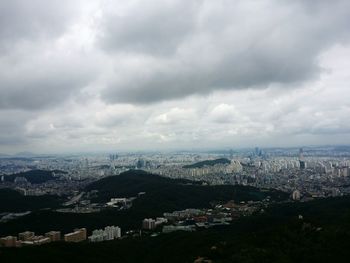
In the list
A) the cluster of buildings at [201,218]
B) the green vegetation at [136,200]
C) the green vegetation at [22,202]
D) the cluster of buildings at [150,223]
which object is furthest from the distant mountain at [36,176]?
the cluster of buildings at [150,223]

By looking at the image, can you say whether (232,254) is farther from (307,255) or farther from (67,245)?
(67,245)

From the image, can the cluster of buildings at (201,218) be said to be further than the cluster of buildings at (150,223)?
No

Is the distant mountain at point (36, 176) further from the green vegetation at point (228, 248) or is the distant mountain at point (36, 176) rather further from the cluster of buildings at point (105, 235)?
the green vegetation at point (228, 248)

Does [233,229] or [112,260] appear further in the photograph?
[233,229]

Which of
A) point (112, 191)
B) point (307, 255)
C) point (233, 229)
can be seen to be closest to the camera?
point (307, 255)

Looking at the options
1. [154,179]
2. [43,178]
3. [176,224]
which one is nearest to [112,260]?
[176,224]

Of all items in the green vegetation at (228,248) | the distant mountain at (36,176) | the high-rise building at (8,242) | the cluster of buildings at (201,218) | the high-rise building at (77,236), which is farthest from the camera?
the distant mountain at (36,176)

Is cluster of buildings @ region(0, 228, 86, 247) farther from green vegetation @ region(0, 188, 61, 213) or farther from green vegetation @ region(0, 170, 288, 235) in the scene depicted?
green vegetation @ region(0, 188, 61, 213)

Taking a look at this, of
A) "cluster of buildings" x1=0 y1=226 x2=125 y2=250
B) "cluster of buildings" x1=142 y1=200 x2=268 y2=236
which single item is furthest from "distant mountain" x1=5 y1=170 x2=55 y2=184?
"cluster of buildings" x1=0 y1=226 x2=125 y2=250
